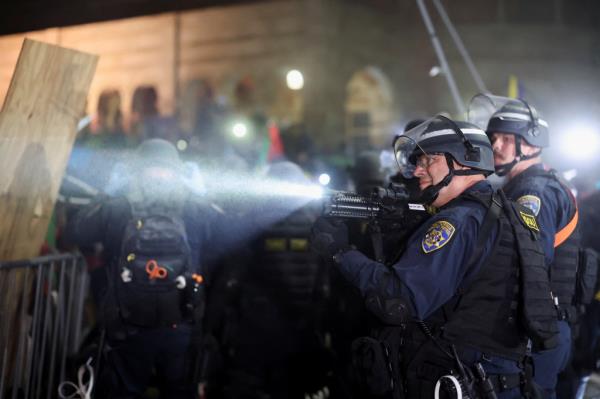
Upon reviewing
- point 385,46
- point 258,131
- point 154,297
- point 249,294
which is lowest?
point 154,297

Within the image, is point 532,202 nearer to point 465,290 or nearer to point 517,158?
point 517,158

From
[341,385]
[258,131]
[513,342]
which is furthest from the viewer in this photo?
[258,131]

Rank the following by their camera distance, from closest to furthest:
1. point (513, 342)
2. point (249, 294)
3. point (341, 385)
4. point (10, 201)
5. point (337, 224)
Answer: point (513, 342) < point (337, 224) < point (10, 201) < point (341, 385) < point (249, 294)

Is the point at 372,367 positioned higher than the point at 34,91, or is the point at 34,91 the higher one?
the point at 34,91

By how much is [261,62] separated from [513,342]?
15.8 metres

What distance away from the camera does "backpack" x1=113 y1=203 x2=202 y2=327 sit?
3.44m

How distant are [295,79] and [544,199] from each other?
13.5m

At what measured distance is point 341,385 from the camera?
15.1ft

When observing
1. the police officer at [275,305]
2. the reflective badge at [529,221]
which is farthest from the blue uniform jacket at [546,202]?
the police officer at [275,305]

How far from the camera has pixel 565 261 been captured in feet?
12.1

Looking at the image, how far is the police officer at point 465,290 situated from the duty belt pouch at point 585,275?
4.19ft

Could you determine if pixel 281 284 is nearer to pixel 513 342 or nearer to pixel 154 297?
pixel 154 297

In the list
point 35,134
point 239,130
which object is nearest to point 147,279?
point 35,134

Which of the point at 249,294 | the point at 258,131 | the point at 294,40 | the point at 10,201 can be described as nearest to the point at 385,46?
the point at 294,40
